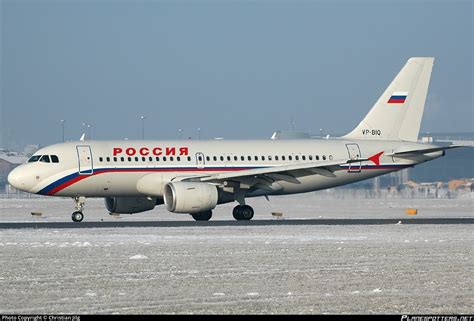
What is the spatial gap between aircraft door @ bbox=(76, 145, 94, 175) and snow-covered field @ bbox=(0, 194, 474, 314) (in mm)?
8079

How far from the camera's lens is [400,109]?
52.9m

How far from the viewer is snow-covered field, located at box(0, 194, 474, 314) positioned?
19.0 metres

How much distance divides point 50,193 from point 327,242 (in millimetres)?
17767

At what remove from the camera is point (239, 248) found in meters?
30.4

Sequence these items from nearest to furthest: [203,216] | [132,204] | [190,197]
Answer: [190,197] < [203,216] < [132,204]

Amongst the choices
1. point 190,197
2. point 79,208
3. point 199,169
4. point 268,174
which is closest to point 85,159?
point 79,208

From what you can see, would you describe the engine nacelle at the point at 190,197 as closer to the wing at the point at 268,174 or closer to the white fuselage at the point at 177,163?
the wing at the point at 268,174

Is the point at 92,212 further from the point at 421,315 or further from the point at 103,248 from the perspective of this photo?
the point at 421,315

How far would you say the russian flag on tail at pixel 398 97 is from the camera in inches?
2088

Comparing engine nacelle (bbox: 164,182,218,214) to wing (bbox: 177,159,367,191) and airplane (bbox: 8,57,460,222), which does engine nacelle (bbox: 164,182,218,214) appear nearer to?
airplane (bbox: 8,57,460,222)

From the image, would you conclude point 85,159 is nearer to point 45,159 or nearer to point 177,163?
point 45,159

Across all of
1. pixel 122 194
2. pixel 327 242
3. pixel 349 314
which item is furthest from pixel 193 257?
pixel 122 194

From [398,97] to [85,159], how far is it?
16.2 meters

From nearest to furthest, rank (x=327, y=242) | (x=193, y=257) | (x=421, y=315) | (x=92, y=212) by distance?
(x=421, y=315) < (x=193, y=257) < (x=327, y=242) < (x=92, y=212)
